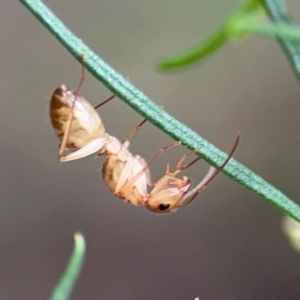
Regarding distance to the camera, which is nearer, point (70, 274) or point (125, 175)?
point (70, 274)

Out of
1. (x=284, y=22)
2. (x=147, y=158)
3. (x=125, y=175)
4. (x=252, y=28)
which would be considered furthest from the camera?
(x=147, y=158)

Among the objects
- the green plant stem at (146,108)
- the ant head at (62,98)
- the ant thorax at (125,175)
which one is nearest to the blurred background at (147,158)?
the ant thorax at (125,175)

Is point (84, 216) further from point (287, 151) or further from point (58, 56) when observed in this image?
point (287, 151)

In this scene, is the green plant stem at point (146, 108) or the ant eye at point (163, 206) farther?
the ant eye at point (163, 206)

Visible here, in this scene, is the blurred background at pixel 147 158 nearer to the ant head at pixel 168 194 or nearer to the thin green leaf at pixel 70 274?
the ant head at pixel 168 194

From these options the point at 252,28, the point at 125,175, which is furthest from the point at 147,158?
the point at 252,28

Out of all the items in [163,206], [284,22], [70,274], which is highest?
[284,22]

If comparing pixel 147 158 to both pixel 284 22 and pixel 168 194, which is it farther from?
pixel 284 22
